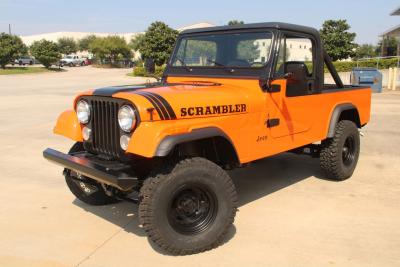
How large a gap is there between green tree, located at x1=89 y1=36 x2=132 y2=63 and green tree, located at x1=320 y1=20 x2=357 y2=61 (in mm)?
31968

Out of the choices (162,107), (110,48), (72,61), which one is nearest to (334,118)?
(162,107)

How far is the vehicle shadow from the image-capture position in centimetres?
427

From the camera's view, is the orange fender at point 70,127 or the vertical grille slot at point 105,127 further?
the orange fender at point 70,127

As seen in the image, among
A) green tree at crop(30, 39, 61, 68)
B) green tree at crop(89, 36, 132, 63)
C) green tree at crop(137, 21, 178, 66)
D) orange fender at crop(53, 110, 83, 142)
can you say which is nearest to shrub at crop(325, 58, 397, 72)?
green tree at crop(137, 21, 178, 66)

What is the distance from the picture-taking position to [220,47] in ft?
15.5

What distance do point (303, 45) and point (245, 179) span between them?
72.3 inches

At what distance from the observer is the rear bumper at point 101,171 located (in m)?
3.29

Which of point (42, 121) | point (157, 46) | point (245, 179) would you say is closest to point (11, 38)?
point (157, 46)

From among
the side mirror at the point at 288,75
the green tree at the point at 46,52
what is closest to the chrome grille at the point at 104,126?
the side mirror at the point at 288,75

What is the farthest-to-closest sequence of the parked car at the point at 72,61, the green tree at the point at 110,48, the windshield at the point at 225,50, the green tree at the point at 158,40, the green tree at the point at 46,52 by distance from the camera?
the parked car at the point at 72,61 → the green tree at the point at 110,48 → the green tree at the point at 46,52 → the green tree at the point at 158,40 → the windshield at the point at 225,50

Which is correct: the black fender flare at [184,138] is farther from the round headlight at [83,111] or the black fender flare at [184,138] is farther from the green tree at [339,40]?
the green tree at [339,40]

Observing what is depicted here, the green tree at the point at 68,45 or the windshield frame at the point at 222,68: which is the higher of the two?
the green tree at the point at 68,45

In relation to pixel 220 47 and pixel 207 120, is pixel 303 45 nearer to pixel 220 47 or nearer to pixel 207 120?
pixel 220 47

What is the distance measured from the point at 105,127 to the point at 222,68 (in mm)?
1490
